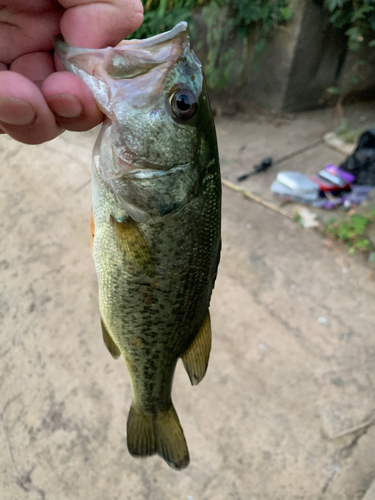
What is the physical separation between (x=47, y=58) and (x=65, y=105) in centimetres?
33

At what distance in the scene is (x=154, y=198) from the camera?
974 mm

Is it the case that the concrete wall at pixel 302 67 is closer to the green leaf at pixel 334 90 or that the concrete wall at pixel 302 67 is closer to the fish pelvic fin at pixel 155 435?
the green leaf at pixel 334 90

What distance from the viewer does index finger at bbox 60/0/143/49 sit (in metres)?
0.94

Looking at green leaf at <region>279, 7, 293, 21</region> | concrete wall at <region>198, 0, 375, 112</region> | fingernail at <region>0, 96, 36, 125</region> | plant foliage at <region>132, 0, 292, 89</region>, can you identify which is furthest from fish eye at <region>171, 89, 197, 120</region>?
green leaf at <region>279, 7, 293, 21</region>

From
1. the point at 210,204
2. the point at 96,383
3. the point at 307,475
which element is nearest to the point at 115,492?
the point at 96,383

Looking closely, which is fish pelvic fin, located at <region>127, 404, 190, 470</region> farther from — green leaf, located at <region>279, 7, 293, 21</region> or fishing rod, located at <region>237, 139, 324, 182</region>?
green leaf, located at <region>279, 7, 293, 21</region>

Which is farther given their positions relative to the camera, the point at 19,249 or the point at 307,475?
the point at 19,249

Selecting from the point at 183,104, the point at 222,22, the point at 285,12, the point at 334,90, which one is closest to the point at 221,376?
the point at 183,104

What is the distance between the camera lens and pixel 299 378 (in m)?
2.30

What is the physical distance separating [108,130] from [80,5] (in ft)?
1.14

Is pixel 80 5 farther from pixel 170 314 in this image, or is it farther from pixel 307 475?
pixel 307 475

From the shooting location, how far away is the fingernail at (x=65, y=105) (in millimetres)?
852

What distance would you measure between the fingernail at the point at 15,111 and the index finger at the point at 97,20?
0.85 feet

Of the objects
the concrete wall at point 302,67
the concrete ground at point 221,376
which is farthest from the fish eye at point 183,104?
the concrete wall at point 302,67
